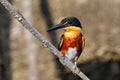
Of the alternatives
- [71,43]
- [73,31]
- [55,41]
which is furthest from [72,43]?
[55,41]

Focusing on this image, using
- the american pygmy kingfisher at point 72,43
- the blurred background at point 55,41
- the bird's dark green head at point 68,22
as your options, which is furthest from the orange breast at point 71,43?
the blurred background at point 55,41

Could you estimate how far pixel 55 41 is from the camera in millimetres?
8070

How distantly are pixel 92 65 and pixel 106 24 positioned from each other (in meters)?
0.95

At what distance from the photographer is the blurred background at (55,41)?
7.73 metres

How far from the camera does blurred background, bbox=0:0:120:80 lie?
7.73 meters

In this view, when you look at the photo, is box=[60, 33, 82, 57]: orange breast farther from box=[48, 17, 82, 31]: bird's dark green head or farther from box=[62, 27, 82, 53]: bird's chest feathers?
box=[48, 17, 82, 31]: bird's dark green head

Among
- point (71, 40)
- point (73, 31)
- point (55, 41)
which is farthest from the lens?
point (55, 41)

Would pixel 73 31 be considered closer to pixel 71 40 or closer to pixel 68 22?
pixel 71 40

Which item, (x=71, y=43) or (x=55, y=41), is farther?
(x=55, y=41)

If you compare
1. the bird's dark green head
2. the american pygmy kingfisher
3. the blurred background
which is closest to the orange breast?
the american pygmy kingfisher

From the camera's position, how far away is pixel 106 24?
327 inches

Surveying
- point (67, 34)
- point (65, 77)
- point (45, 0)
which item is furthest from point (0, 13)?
point (67, 34)

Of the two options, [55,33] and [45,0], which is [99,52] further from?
[45,0]

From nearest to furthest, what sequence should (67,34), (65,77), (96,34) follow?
(67,34), (65,77), (96,34)
